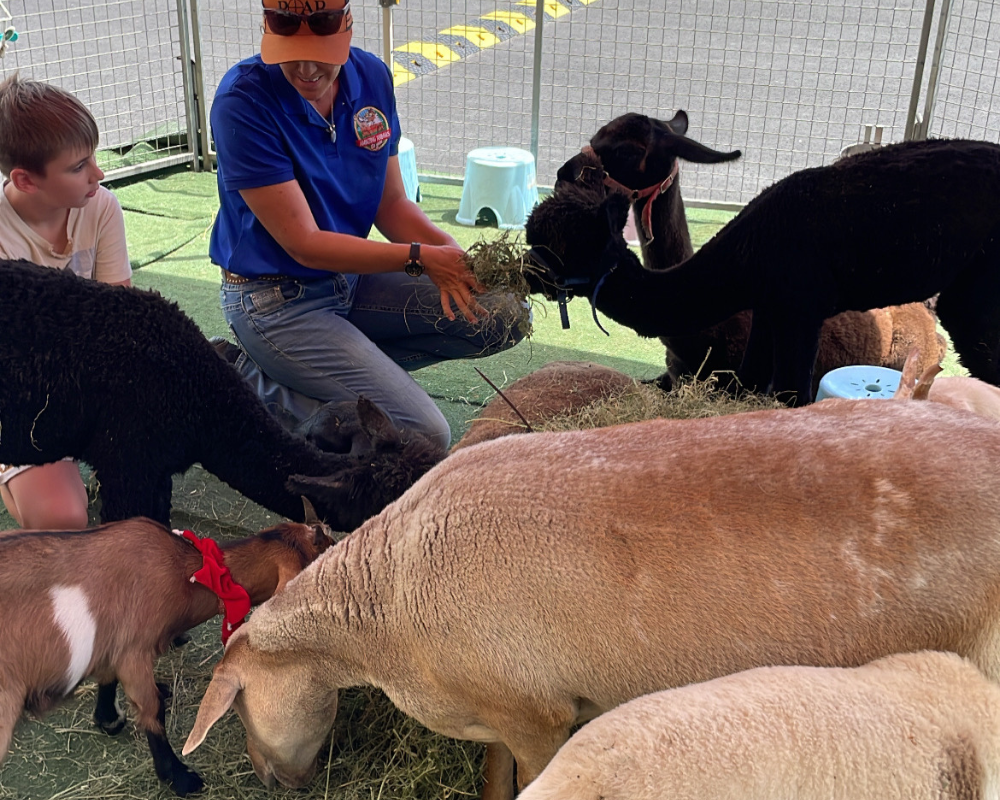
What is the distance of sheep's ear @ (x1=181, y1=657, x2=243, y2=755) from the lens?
8.45ft

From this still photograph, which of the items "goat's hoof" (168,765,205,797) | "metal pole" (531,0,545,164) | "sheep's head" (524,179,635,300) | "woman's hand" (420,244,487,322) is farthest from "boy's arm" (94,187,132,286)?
"metal pole" (531,0,545,164)

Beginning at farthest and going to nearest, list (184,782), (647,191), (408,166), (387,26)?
(387,26) → (408,166) → (647,191) → (184,782)

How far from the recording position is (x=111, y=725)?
3412mm

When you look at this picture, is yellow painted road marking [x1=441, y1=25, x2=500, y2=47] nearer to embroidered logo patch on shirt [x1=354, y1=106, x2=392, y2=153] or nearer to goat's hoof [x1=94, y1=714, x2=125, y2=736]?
embroidered logo patch on shirt [x1=354, y1=106, x2=392, y2=153]

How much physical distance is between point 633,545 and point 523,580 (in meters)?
0.29

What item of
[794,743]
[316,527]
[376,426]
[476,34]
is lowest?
[316,527]

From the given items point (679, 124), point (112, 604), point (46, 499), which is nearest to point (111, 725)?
point (112, 604)

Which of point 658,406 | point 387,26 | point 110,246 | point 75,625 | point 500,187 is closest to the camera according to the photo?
point 75,625

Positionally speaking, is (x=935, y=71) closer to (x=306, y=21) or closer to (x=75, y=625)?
(x=306, y=21)

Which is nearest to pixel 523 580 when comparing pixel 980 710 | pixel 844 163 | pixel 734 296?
pixel 980 710

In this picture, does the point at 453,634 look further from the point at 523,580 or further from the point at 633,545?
the point at 633,545

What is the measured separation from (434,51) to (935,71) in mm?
7390

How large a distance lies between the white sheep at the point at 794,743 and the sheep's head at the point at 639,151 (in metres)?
3.13

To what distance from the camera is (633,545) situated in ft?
7.86
